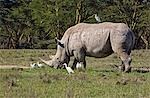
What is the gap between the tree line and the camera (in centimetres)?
5809

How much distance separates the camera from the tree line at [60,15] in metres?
58.1

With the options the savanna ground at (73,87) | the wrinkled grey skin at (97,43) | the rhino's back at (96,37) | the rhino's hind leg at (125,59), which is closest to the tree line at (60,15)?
the wrinkled grey skin at (97,43)

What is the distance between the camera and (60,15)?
57.9 metres

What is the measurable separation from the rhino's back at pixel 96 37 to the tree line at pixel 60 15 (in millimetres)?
35678

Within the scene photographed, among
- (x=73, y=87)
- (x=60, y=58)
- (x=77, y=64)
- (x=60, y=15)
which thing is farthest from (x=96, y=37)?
(x=60, y=15)

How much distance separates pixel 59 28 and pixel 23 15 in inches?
364

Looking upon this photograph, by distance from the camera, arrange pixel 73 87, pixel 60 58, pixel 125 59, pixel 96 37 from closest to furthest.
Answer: pixel 73 87, pixel 125 59, pixel 96 37, pixel 60 58

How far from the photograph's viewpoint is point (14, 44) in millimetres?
67562

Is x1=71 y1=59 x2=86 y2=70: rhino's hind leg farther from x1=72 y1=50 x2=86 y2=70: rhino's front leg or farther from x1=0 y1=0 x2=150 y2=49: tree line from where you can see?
x1=0 y1=0 x2=150 y2=49: tree line

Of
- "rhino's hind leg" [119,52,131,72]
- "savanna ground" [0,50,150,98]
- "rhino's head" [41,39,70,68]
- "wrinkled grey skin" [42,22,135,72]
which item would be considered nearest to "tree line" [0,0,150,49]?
"rhino's head" [41,39,70,68]

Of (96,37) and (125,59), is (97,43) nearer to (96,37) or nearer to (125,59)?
(96,37)

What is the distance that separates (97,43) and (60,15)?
3748 centimetres

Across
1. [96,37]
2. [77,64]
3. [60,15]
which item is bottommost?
[60,15]

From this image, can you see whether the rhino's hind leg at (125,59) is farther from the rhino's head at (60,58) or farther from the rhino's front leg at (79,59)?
the rhino's head at (60,58)
